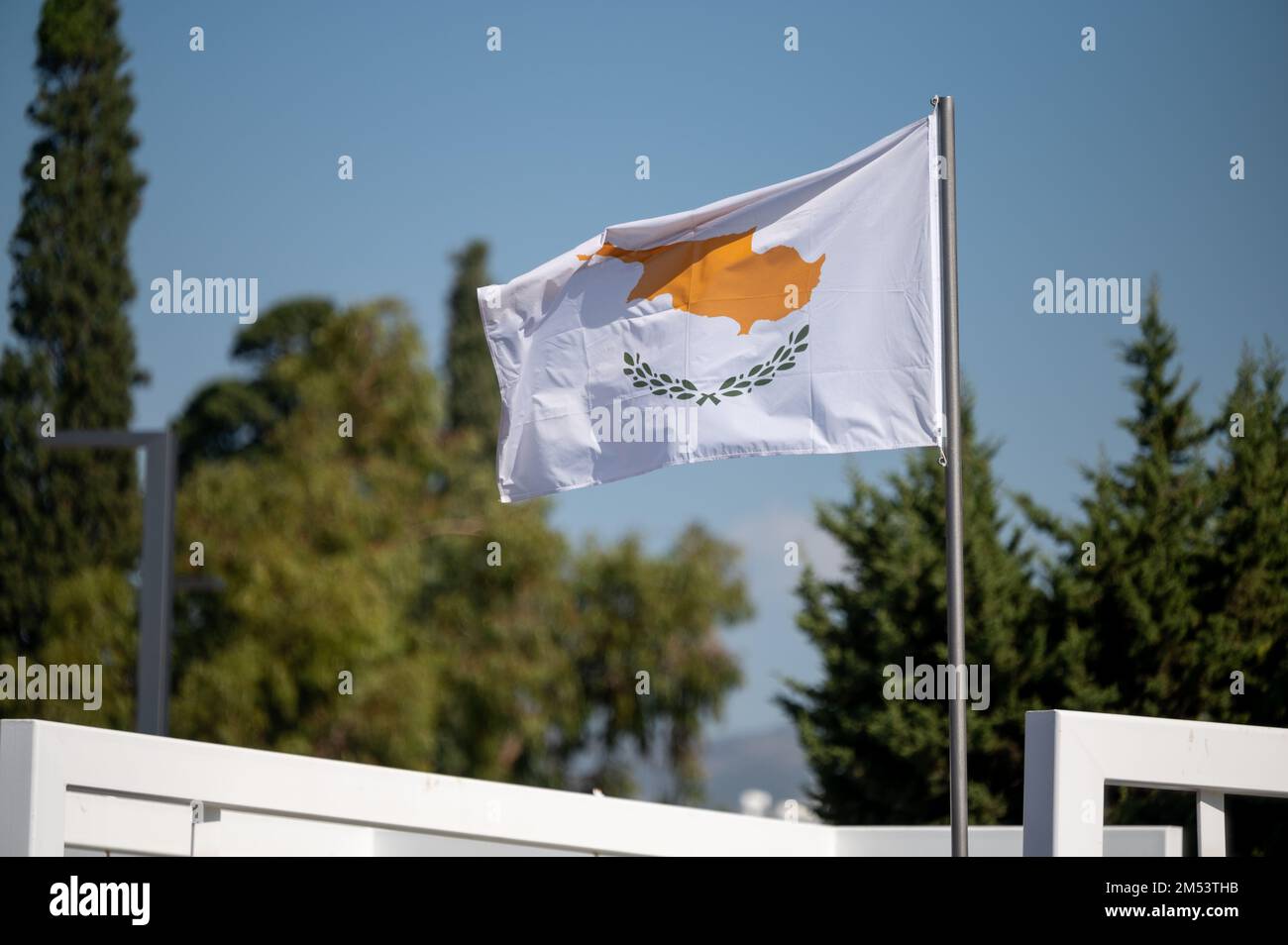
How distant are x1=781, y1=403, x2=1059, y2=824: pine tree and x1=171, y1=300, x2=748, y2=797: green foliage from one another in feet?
29.2

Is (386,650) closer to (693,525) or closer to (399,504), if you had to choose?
(399,504)

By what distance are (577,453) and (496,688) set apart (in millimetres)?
25171

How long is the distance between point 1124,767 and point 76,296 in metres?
35.9

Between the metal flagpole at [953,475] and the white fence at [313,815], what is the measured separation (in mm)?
2584

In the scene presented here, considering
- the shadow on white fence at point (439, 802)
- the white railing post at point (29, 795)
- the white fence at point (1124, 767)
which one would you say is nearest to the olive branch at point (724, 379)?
the shadow on white fence at point (439, 802)

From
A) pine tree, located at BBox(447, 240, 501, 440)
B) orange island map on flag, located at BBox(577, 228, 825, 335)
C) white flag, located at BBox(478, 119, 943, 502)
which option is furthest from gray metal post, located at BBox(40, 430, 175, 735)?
pine tree, located at BBox(447, 240, 501, 440)

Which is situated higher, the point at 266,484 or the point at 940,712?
the point at 266,484

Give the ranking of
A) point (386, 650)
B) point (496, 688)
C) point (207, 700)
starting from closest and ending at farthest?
point (207, 700)
point (386, 650)
point (496, 688)

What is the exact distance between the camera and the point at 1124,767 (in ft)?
18.7

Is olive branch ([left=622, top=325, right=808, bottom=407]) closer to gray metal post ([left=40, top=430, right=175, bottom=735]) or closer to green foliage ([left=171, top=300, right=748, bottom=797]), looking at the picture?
gray metal post ([left=40, top=430, right=175, bottom=735])

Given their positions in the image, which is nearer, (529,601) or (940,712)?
(940,712)

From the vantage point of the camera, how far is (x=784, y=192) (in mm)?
7883

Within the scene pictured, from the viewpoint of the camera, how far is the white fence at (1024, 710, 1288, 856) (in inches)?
217
